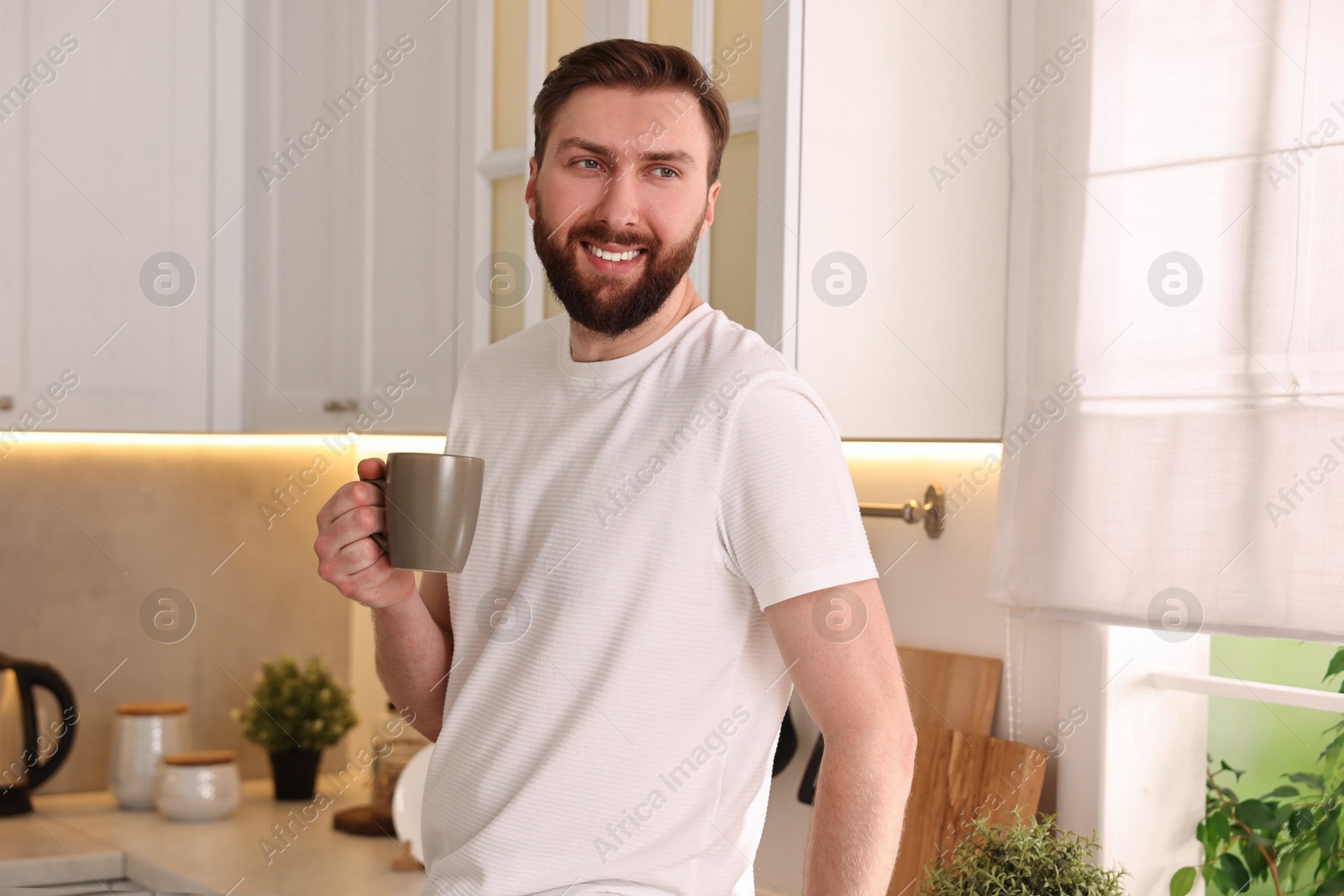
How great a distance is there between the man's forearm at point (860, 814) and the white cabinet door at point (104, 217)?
1.51 metres

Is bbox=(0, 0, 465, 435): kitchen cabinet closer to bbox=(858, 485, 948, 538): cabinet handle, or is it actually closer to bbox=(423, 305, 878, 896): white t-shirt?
bbox=(858, 485, 948, 538): cabinet handle

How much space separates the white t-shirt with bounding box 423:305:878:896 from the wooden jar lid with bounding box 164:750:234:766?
4.27ft

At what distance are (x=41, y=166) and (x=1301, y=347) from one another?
5.91 ft

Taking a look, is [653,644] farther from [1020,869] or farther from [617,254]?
[1020,869]

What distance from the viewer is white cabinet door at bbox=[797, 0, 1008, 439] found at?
1.40 metres

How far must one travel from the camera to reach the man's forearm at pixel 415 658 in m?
1.05

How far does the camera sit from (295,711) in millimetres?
2279

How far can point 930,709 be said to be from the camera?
1473mm

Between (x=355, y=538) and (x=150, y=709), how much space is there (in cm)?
155

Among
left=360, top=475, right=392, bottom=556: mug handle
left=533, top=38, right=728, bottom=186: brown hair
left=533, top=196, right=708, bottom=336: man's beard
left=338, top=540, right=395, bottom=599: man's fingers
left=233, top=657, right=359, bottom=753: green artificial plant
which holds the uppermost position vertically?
left=533, top=38, right=728, bottom=186: brown hair

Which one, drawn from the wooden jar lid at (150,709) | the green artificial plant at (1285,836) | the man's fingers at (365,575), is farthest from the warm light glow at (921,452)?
the wooden jar lid at (150,709)

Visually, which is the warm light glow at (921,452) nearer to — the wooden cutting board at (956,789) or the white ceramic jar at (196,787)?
the wooden cutting board at (956,789)

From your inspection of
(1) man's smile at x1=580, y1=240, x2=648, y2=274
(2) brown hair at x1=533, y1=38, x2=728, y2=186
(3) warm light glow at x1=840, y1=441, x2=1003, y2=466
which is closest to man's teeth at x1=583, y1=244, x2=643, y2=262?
(1) man's smile at x1=580, y1=240, x2=648, y2=274

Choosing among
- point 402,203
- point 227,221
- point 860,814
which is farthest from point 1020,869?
point 227,221
